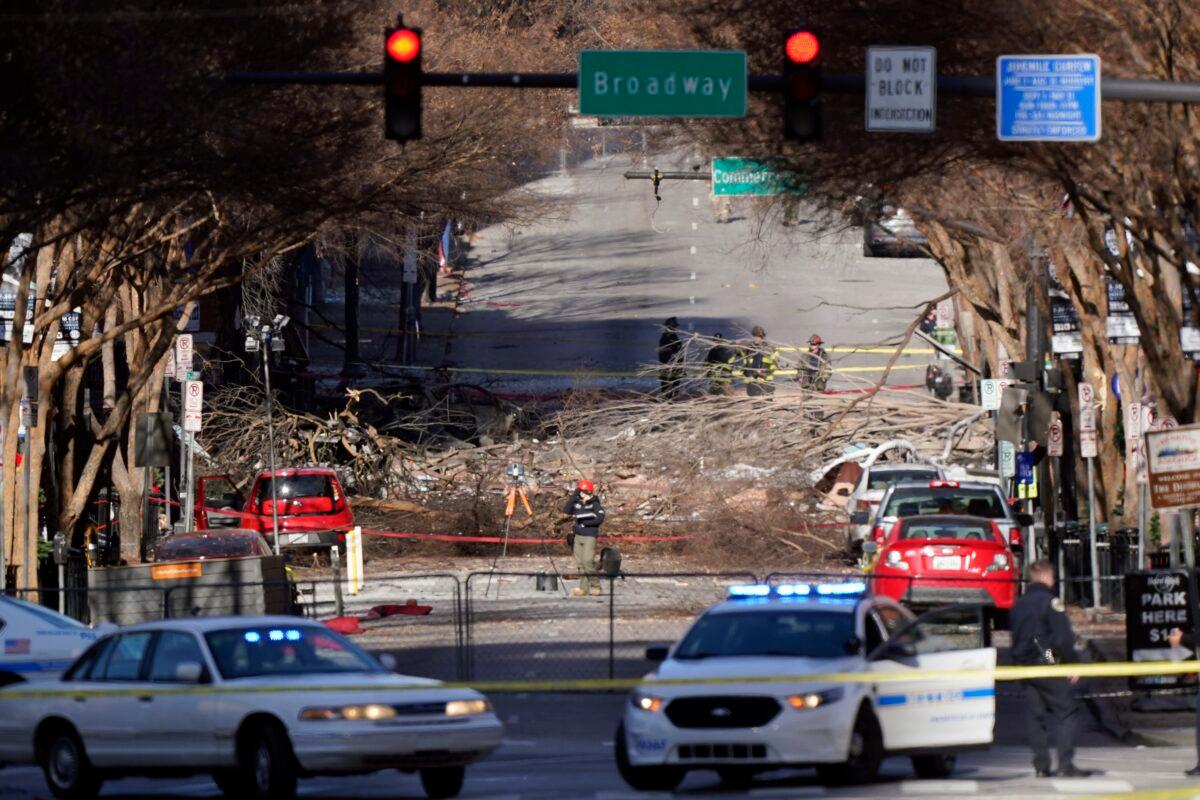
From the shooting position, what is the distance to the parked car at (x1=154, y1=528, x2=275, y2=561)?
29203 mm

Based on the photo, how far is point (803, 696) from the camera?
45.8 feet

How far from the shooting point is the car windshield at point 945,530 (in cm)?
2481

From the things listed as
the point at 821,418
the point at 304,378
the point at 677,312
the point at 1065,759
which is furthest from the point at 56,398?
the point at 677,312

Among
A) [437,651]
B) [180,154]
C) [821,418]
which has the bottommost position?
[437,651]

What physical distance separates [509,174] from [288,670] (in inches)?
1024

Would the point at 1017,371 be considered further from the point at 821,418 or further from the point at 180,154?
the point at 180,154

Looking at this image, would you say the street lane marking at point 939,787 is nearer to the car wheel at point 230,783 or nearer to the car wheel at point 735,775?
the car wheel at point 735,775

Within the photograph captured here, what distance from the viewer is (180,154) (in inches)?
840

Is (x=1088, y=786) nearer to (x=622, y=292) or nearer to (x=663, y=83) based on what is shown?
(x=663, y=83)

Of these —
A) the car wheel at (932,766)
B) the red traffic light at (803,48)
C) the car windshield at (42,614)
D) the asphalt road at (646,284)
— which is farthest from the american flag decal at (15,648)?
the asphalt road at (646,284)

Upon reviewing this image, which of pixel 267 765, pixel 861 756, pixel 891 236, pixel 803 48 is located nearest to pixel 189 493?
pixel 891 236

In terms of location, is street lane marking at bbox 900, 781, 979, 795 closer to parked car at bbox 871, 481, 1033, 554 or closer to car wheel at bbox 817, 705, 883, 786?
car wheel at bbox 817, 705, 883, 786

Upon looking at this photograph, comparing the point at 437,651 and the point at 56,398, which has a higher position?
the point at 56,398

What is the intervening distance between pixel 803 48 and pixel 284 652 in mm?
6969
